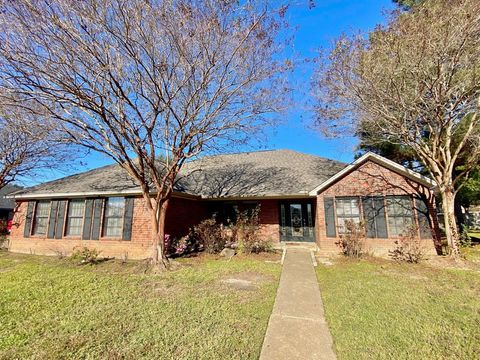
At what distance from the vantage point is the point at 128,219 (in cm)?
1117

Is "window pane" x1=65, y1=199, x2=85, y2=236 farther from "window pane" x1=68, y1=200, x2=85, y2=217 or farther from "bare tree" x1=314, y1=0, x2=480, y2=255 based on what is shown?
"bare tree" x1=314, y1=0, x2=480, y2=255

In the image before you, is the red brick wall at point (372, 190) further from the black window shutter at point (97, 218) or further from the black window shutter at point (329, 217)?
the black window shutter at point (97, 218)

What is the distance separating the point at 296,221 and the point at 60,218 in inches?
488

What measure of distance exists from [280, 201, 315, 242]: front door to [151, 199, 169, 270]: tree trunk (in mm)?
7129

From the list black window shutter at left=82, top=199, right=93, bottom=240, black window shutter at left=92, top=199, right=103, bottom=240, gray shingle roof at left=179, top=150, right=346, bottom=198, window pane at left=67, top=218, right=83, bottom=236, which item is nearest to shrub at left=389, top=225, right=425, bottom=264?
gray shingle roof at left=179, top=150, right=346, bottom=198

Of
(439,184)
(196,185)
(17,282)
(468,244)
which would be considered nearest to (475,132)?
(439,184)

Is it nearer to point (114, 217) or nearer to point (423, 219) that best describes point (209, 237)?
point (114, 217)

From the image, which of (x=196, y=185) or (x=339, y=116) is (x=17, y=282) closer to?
(x=196, y=185)

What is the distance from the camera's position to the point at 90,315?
Result: 4746 mm

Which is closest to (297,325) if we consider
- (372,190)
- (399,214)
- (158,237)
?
(158,237)

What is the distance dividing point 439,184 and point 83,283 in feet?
43.2

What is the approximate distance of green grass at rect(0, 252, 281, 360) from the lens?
3.56m

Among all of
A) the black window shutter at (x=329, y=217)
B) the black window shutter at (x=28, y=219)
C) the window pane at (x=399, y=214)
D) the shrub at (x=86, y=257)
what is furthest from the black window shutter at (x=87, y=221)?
the window pane at (x=399, y=214)

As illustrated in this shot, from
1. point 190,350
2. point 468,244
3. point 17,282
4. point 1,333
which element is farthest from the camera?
point 468,244
